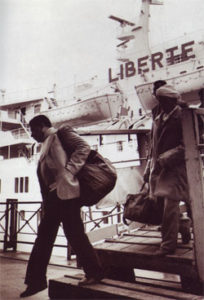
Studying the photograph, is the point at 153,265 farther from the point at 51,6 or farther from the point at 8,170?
the point at 8,170

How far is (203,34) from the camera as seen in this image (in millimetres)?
13617

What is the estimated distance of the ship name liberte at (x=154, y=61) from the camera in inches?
561

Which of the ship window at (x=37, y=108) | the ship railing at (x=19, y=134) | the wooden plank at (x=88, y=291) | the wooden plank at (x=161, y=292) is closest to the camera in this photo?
the wooden plank at (x=161, y=292)

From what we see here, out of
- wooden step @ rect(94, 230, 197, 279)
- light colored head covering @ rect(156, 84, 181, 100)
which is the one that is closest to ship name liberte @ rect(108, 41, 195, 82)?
light colored head covering @ rect(156, 84, 181, 100)

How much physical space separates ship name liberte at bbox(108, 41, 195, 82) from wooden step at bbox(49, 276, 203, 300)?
13.5 metres

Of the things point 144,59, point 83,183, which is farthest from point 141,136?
point 144,59

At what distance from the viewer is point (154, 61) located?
15.5 metres

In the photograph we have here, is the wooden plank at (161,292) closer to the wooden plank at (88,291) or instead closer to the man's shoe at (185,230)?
the wooden plank at (88,291)

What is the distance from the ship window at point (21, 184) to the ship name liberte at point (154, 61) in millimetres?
6868

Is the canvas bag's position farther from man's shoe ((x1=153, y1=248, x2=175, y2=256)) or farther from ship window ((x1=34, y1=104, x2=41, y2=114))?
ship window ((x1=34, y1=104, x2=41, y2=114))

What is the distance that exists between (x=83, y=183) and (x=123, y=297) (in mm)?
739

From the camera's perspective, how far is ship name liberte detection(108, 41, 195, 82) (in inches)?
561

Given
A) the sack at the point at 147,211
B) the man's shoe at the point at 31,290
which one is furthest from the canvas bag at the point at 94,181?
the man's shoe at the point at 31,290

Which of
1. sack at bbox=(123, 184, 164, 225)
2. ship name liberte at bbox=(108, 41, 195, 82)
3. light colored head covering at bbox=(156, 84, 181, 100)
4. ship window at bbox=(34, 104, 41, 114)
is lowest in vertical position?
sack at bbox=(123, 184, 164, 225)
